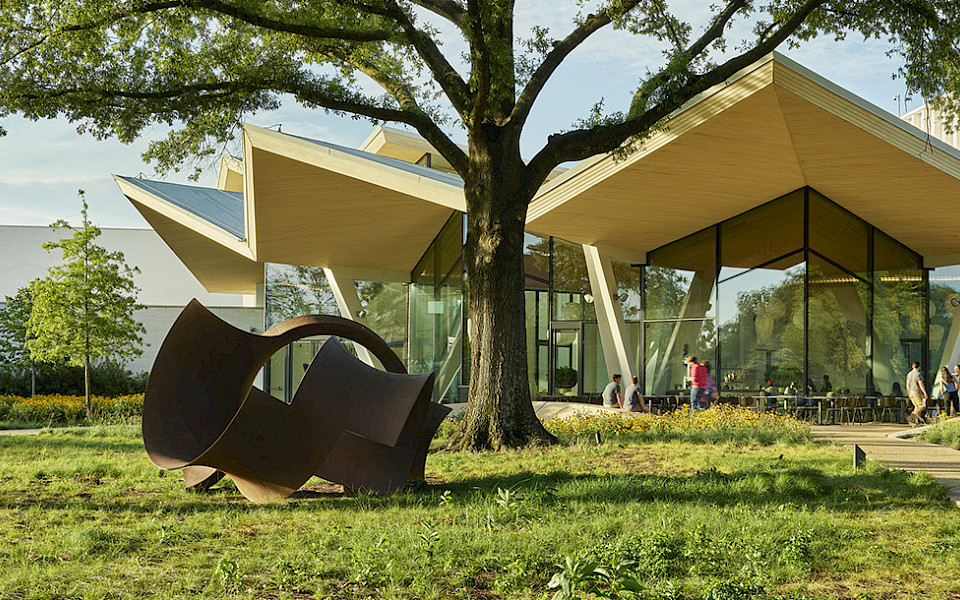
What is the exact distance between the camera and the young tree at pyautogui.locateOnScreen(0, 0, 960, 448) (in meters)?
10.9

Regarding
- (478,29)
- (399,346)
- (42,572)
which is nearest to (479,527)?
(42,572)

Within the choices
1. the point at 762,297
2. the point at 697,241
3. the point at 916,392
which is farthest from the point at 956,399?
the point at 697,241

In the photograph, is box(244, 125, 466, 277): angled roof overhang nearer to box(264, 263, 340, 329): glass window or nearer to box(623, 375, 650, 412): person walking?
box(264, 263, 340, 329): glass window

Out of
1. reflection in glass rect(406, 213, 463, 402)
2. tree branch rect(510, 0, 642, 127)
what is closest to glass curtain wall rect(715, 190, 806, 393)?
reflection in glass rect(406, 213, 463, 402)

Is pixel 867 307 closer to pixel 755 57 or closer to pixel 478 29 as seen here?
pixel 755 57

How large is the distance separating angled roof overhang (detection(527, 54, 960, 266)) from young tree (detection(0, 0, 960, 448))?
102 cm

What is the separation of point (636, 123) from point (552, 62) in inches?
66.2

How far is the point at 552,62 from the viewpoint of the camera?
1259cm

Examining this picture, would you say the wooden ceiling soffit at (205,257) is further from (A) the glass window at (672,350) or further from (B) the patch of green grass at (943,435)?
(B) the patch of green grass at (943,435)

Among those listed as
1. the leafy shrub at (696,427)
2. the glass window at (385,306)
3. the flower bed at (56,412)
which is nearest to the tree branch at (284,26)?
the leafy shrub at (696,427)

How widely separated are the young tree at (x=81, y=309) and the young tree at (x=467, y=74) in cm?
985

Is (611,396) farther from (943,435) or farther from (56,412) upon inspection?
(56,412)

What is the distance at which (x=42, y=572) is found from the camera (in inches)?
199

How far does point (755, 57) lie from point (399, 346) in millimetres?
16160
